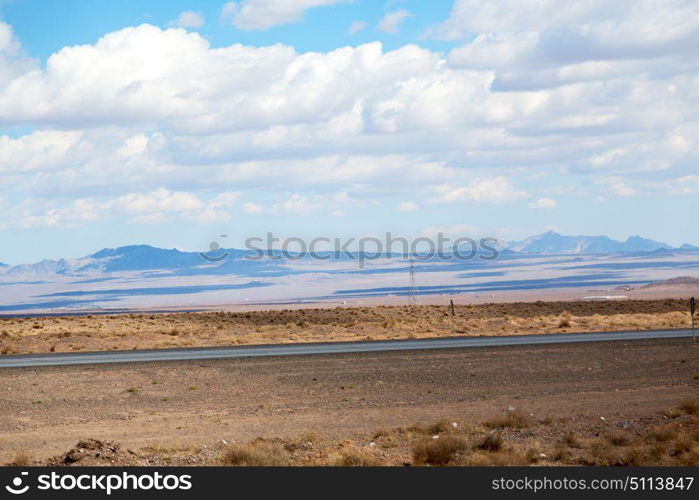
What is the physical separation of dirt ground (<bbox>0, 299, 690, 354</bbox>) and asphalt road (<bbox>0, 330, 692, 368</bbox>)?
700 cm

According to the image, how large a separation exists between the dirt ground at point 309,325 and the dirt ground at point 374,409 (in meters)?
16.8

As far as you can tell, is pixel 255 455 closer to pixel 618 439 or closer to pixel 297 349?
pixel 618 439

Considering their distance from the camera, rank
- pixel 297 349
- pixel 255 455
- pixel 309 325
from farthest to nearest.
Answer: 1. pixel 309 325
2. pixel 297 349
3. pixel 255 455

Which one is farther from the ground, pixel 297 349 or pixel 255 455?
pixel 255 455

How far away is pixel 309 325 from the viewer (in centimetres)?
6431

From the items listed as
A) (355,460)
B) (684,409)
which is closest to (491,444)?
(355,460)

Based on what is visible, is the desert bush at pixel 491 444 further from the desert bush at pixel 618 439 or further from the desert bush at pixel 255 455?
the desert bush at pixel 255 455

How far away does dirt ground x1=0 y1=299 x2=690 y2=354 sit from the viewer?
54281 millimetres

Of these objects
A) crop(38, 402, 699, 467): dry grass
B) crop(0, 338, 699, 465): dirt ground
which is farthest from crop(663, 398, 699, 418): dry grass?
crop(38, 402, 699, 467): dry grass

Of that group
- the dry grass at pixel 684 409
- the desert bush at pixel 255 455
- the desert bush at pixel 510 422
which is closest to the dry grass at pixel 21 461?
the desert bush at pixel 255 455

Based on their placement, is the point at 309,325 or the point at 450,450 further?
the point at 309,325

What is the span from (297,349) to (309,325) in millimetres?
21135
